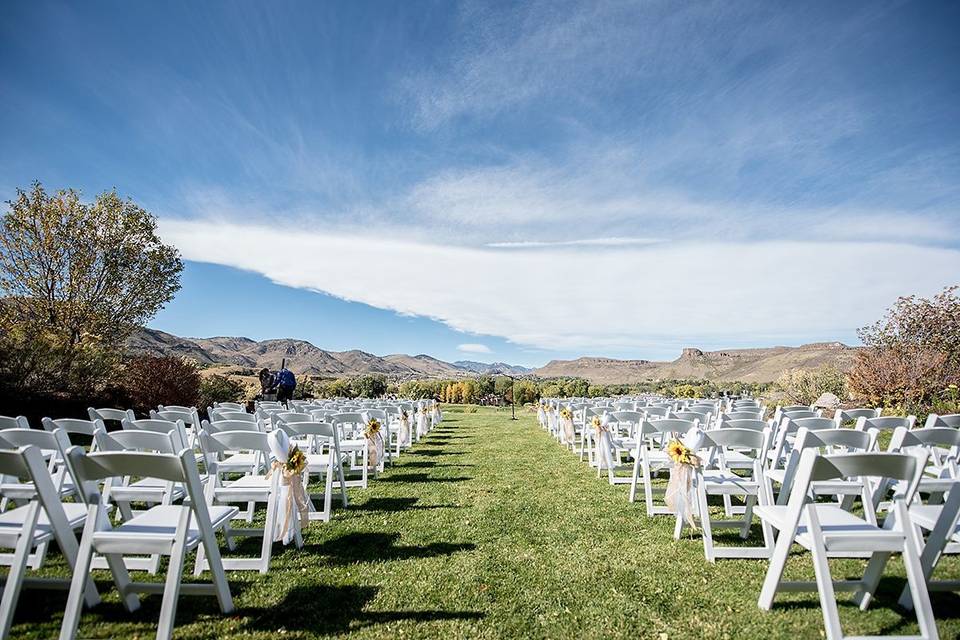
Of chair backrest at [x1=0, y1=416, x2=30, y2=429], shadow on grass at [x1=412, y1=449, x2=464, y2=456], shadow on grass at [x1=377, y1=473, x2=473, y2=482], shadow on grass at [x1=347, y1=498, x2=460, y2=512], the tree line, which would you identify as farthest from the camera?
the tree line

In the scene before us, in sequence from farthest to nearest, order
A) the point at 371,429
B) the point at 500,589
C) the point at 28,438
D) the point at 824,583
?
1. the point at 371,429
2. the point at 28,438
3. the point at 500,589
4. the point at 824,583

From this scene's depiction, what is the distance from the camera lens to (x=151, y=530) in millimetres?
2744


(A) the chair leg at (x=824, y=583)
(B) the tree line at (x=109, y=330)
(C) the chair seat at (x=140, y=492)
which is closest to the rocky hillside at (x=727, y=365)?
(B) the tree line at (x=109, y=330)

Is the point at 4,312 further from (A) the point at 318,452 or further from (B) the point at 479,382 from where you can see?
(B) the point at 479,382

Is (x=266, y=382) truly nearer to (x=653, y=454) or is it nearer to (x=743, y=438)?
(x=653, y=454)

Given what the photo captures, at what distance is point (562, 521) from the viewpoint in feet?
16.9

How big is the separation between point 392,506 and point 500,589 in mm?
2855

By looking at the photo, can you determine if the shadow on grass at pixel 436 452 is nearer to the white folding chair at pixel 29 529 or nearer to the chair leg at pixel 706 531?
the chair leg at pixel 706 531

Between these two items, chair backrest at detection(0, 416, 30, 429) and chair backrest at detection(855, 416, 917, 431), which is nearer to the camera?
chair backrest at detection(0, 416, 30, 429)

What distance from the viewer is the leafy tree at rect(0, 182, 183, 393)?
15.1m

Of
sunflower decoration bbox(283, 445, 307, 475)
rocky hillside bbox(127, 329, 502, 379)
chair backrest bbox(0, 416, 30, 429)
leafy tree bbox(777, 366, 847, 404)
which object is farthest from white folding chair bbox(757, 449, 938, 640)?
rocky hillside bbox(127, 329, 502, 379)

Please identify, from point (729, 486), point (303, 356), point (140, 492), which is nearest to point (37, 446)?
point (140, 492)

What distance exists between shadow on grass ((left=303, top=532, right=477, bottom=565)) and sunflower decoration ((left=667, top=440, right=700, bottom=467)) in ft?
6.88

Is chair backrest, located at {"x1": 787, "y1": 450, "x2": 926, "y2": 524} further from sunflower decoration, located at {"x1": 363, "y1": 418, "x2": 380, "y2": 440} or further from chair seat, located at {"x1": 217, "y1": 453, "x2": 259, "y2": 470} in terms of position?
sunflower decoration, located at {"x1": 363, "y1": 418, "x2": 380, "y2": 440}
